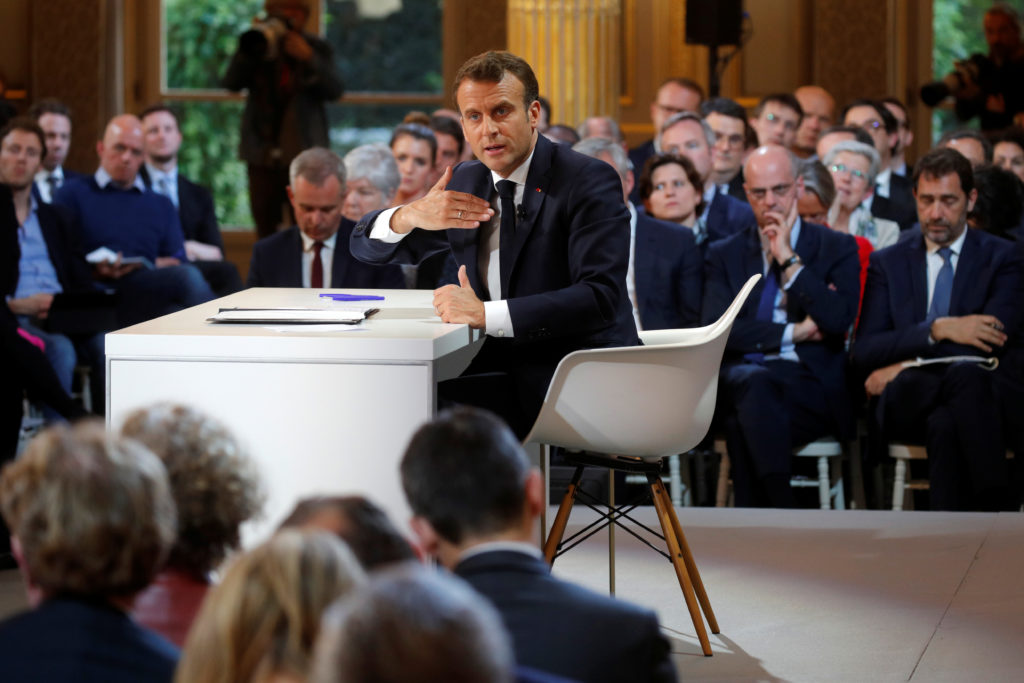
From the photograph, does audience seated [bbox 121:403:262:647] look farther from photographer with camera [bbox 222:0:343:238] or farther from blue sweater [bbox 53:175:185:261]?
photographer with camera [bbox 222:0:343:238]

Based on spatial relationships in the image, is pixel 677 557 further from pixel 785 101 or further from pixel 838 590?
pixel 785 101

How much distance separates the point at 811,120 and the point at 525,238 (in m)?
4.98

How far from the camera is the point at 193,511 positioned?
5.21 feet

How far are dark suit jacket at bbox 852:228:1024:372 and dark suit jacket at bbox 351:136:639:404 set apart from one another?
1832 mm

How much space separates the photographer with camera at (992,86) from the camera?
8.02 metres

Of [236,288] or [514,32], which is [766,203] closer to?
[236,288]

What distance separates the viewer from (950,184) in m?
4.80

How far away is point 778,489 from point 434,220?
1.94 metres

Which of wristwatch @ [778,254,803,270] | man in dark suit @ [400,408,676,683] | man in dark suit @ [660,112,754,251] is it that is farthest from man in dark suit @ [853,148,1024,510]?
man in dark suit @ [400,408,676,683]

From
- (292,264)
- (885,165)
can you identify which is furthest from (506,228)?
(885,165)

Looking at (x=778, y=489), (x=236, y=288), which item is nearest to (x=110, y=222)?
(x=236, y=288)

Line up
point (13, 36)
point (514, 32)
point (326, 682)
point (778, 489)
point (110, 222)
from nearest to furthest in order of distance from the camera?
point (326, 682) < point (778, 489) < point (110, 222) < point (514, 32) < point (13, 36)

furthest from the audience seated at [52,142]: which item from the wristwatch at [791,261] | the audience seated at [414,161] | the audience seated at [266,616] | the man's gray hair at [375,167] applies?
the audience seated at [266,616]

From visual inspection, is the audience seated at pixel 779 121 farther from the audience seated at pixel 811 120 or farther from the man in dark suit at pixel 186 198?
the man in dark suit at pixel 186 198
